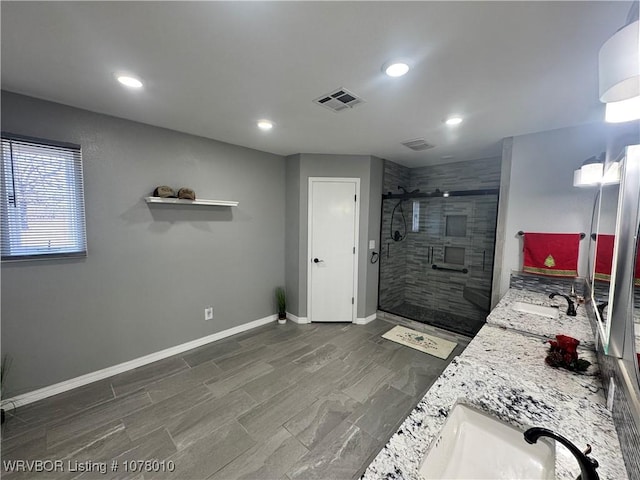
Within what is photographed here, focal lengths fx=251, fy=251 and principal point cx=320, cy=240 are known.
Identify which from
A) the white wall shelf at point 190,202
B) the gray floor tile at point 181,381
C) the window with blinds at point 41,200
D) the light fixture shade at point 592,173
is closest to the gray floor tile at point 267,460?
the gray floor tile at point 181,381

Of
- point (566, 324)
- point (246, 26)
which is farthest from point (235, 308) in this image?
point (566, 324)

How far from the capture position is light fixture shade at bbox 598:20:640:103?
0.63m

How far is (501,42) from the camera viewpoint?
1278 millimetres

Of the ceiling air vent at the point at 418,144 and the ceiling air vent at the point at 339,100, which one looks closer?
the ceiling air vent at the point at 339,100

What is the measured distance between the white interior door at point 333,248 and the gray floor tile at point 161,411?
179 centimetres

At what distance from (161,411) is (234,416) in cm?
59

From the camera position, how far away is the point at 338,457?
5.31ft

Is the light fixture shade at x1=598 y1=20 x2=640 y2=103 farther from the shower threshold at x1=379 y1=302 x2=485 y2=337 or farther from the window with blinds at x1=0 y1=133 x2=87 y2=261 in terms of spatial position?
the window with blinds at x1=0 y1=133 x2=87 y2=261

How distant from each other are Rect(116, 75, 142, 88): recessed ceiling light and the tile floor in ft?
8.00

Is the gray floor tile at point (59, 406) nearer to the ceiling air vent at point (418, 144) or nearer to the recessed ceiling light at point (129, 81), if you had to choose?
the recessed ceiling light at point (129, 81)

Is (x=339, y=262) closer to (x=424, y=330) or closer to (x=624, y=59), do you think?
(x=424, y=330)

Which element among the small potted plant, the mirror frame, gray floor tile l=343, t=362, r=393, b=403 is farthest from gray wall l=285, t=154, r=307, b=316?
the mirror frame

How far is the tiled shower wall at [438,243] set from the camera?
376cm

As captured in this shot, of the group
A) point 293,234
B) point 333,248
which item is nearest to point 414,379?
point 333,248
